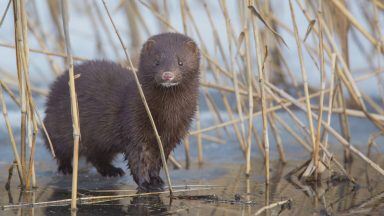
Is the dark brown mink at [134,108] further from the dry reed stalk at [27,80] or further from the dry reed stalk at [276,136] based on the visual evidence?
the dry reed stalk at [276,136]

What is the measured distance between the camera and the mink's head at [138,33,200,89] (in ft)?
13.9

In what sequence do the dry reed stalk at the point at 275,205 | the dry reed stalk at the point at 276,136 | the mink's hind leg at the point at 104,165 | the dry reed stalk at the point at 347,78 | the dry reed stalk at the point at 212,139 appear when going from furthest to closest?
1. the dry reed stalk at the point at 212,139
2. the dry reed stalk at the point at 276,136
3. the mink's hind leg at the point at 104,165
4. the dry reed stalk at the point at 347,78
5. the dry reed stalk at the point at 275,205

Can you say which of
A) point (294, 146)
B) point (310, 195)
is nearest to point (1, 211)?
point (310, 195)

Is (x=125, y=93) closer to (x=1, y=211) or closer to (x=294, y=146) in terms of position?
(x=1, y=211)

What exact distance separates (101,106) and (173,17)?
554 cm

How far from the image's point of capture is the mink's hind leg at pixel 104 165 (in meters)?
5.01

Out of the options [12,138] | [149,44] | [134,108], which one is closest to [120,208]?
[12,138]

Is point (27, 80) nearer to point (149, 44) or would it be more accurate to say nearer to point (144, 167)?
point (149, 44)

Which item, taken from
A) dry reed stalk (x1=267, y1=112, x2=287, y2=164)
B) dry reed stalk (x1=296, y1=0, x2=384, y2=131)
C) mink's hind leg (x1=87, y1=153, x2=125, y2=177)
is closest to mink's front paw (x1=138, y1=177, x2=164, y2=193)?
mink's hind leg (x1=87, y1=153, x2=125, y2=177)

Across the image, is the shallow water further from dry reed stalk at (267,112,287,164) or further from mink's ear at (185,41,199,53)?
mink's ear at (185,41,199,53)

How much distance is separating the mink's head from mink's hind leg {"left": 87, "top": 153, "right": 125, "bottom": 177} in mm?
802

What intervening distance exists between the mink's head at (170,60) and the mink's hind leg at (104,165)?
80cm

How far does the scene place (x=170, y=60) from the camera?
4.29 meters

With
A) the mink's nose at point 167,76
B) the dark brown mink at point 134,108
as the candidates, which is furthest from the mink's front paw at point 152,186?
the mink's nose at point 167,76
